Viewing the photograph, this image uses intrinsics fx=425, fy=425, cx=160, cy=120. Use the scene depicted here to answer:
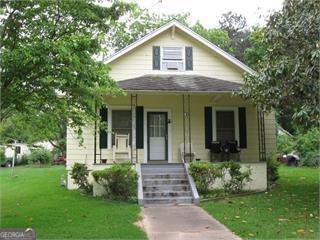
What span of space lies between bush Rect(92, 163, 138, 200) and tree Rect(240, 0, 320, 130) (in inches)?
169

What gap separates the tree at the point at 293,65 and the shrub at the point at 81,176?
251 inches

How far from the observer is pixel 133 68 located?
17.6 m

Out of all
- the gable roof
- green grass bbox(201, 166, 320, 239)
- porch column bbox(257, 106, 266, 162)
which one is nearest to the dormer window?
the gable roof

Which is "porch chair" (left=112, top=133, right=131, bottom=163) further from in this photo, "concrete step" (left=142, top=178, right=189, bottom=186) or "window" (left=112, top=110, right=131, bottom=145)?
"concrete step" (left=142, top=178, right=189, bottom=186)

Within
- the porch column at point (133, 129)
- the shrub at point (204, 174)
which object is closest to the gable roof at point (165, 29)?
the porch column at point (133, 129)

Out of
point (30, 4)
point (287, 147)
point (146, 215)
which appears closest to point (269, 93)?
point (146, 215)

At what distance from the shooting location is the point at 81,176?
586 inches

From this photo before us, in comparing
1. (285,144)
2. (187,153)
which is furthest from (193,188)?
(285,144)

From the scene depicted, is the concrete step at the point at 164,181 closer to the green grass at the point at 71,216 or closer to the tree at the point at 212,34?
the green grass at the point at 71,216

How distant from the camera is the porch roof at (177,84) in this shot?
15.2 meters

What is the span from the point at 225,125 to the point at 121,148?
442 centimetres

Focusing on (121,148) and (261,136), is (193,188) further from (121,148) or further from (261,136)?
(261,136)

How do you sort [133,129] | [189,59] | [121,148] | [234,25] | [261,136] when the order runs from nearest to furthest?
[133,129], [121,148], [261,136], [189,59], [234,25]

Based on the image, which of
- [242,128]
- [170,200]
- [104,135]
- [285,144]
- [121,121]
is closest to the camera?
[170,200]
